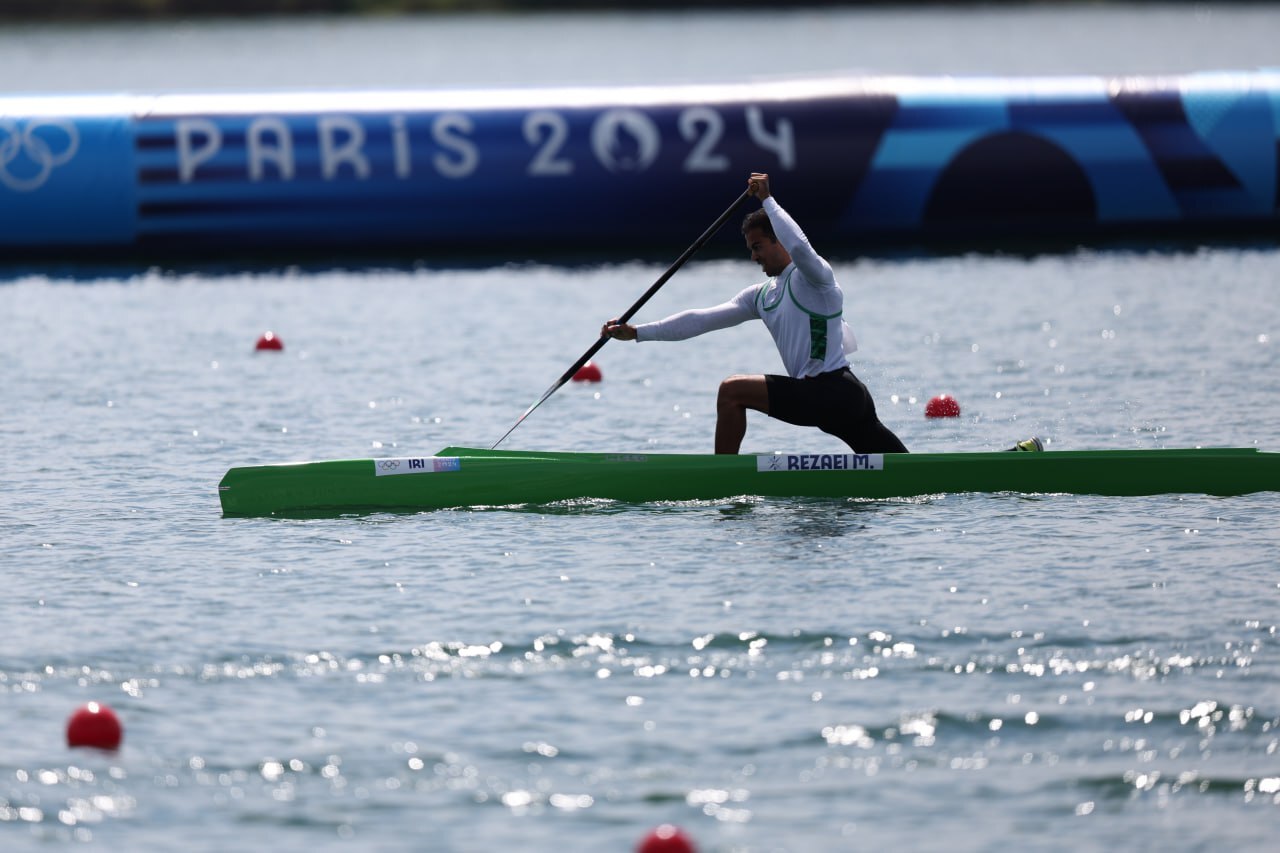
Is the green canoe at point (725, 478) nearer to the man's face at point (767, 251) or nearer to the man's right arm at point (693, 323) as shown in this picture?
the man's right arm at point (693, 323)

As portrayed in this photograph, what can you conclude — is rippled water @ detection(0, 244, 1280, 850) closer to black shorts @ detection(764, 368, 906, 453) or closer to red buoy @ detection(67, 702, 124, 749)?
red buoy @ detection(67, 702, 124, 749)

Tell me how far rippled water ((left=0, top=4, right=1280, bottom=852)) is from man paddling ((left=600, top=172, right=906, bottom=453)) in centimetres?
62

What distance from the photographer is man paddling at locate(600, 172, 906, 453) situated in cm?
1257

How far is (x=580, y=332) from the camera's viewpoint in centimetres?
2056

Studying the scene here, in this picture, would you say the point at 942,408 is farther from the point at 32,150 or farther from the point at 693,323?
the point at 32,150

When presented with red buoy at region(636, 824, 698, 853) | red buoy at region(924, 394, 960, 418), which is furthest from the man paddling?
red buoy at region(636, 824, 698, 853)

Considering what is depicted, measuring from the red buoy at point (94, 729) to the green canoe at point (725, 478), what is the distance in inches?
168

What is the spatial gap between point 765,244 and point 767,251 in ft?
0.15

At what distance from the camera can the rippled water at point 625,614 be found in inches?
306

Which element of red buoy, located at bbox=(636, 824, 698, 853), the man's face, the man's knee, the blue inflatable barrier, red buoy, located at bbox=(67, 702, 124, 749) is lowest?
red buoy, located at bbox=(636, 824, 698, 853)

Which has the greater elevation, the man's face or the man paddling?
the man's face

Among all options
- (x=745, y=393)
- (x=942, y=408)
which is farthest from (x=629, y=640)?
(x=942, y=408)

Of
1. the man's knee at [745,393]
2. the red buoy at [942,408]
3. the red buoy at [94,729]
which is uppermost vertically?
the man's knee at [745,393]

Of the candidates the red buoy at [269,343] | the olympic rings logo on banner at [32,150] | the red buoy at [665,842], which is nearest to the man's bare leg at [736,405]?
the red buoy at [665,842]
